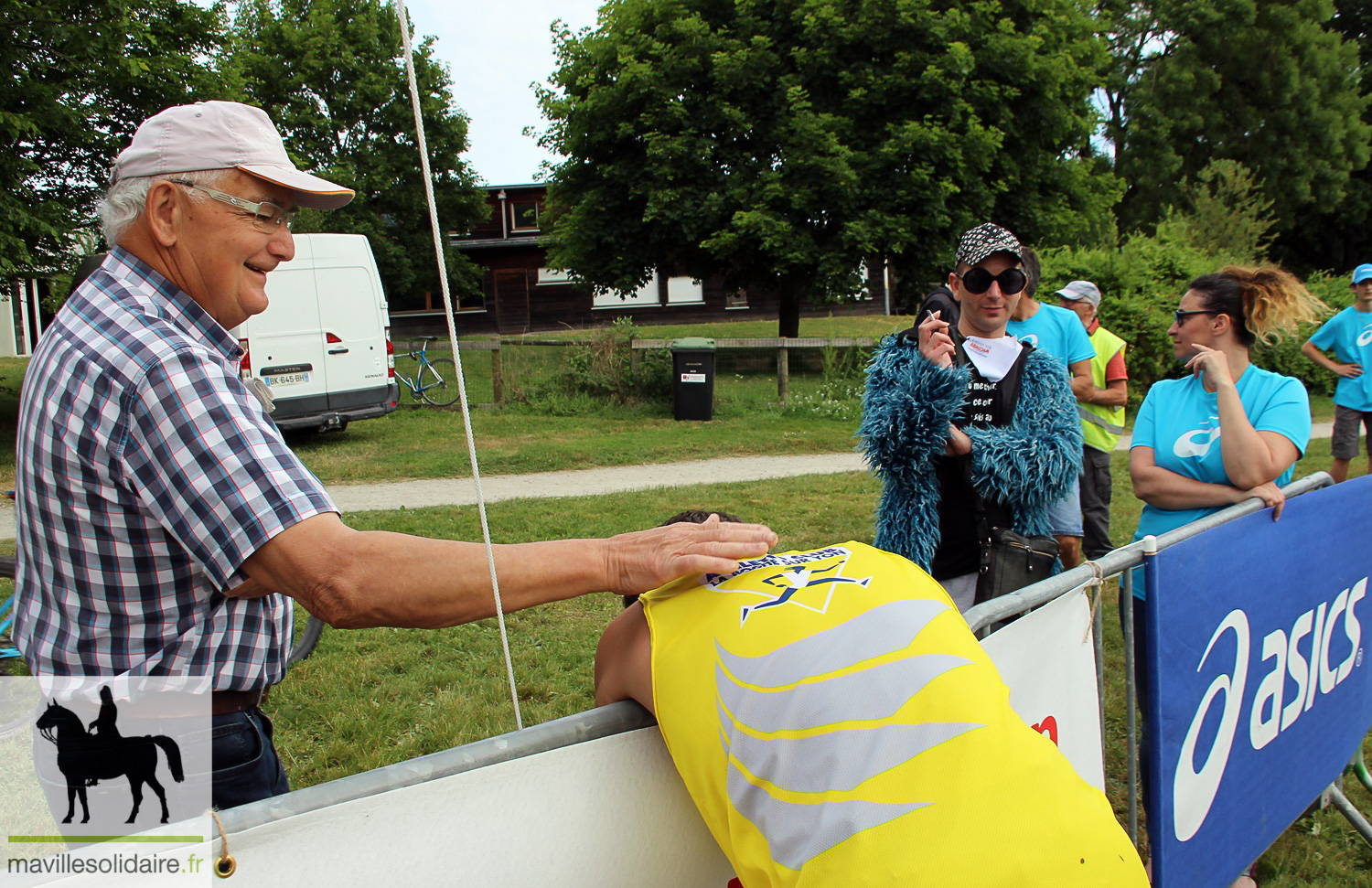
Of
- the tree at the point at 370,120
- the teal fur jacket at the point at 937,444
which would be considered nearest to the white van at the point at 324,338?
the teal fur jacket at the point at 937,444

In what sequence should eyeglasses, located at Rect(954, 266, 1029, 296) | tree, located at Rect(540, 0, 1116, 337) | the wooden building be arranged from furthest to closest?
1. the wooden building
2. tree, located at Rect(540, 0, 1116, 337)
3. eyeglasses, located at Rect(954, 266, 1029, 296)

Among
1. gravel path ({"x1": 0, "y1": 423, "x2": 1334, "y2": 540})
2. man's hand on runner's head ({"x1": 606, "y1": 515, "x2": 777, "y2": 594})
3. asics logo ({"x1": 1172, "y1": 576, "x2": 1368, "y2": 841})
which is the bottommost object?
gravel path ({"x1": 0, "y1": 423, "x2": 1334, "y2": 540})

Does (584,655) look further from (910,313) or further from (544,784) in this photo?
(910,313)

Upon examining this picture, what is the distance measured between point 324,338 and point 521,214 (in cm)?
2850

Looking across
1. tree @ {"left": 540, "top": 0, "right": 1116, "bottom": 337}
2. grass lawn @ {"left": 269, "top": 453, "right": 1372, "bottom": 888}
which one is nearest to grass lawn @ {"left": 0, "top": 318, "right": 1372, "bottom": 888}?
grass lawn @ {"left": 269, "top": 453, "right": 1372, "bottom": 888}

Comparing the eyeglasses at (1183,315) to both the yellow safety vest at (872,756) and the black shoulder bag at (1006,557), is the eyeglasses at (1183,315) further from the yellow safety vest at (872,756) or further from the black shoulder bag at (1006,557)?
the yellow safety vest at (872,756)

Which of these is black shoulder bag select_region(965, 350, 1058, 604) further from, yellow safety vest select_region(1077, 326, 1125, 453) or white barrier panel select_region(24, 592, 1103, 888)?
yellow safety vest select_region(1077, 326, 1125, 453)

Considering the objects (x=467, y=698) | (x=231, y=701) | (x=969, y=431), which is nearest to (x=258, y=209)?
(x=231, y=701)

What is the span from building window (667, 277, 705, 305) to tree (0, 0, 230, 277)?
24.5 m

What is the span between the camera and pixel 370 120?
3145 centimetres

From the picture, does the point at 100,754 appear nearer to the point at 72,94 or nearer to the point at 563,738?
the point at 563,738

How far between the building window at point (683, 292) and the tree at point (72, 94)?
80.4ft

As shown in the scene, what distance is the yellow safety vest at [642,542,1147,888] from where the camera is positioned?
1.26 m

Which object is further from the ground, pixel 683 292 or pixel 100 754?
pixel 683 292
